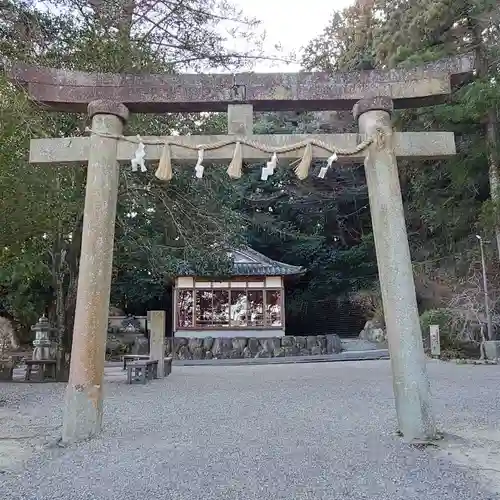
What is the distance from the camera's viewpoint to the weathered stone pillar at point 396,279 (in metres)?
4.24

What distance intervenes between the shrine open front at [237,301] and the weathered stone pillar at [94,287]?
15.7 m

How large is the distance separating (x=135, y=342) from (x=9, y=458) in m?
15.4

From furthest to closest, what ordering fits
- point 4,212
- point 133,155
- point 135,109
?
point 4,212, point 135,109, point 133,155

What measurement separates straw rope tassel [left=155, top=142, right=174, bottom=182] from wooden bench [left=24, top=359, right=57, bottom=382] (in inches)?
262

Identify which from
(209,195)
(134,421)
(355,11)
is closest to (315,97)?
(134,421)

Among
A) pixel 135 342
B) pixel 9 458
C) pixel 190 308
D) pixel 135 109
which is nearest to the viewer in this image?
pixel 9 458

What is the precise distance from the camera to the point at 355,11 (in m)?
16.1

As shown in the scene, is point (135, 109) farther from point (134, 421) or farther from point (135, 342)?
point (135, 342)

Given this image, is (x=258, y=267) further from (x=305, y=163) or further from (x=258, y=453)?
(x=258, y=453)

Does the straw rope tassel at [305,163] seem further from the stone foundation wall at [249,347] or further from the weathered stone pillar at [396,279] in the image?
the stone foundation wall at [249,347]

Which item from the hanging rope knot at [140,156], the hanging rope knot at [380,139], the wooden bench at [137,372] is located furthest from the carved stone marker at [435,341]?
the hanging rope knot at [140,156]

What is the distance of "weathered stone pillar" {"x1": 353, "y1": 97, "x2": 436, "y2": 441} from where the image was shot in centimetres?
424

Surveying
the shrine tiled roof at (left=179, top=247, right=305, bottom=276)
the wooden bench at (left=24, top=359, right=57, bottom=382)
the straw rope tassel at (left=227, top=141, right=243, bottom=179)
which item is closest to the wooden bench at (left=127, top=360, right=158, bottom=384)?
the wooden bench at (left=24, top=359, right=57, bottom=382)

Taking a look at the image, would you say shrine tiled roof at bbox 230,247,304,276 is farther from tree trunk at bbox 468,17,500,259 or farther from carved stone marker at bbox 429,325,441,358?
tree trunk at bbox 468,17,500,259
